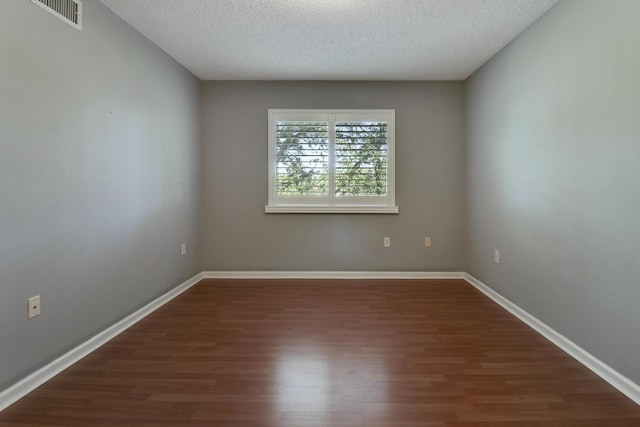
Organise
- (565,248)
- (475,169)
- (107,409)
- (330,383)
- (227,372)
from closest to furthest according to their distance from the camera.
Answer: (107,409)
(330,383)
(227,372)
(565,248)
(475,169)

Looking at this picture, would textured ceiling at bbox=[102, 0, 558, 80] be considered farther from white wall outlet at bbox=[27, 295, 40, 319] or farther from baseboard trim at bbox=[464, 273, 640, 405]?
baseboard trim at bbox=[464, 273, 640, 405]

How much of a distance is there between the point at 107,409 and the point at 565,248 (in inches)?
114

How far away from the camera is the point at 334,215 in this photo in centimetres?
361

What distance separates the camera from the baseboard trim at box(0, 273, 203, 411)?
4.93 ft

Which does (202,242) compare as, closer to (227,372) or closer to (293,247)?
(293,247)

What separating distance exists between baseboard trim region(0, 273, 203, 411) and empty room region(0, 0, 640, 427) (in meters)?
0.02

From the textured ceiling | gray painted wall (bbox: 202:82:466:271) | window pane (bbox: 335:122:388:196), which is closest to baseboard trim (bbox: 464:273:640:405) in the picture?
gray painted wall (bbox: 202:82:466:271)

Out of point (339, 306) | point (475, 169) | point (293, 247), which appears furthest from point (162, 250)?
point (475, 169)

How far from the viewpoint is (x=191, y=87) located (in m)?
3.35

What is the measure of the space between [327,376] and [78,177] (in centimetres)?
200

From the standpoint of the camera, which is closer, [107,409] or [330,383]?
[107,409]

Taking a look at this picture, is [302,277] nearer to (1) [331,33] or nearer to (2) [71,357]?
(2) [71,357]

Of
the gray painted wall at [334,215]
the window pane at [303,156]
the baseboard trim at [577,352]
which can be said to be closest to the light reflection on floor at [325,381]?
the baseboard trim at [577,352]

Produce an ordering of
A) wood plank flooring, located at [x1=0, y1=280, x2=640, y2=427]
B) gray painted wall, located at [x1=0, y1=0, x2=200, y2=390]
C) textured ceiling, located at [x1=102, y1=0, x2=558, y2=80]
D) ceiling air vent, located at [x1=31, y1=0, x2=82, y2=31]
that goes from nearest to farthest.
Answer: wood plank flooring, located at [x1=0, y1=280, x2=640, y2=427], gray painted wall, located at [x1=0, y1=0, x2=200, y2=390], ceiling air vent, located at [x1=31, y1=0, x2=82, y2=31], textured ceiling, located at [x1=102, y1=0, x2=558, y2=80]
